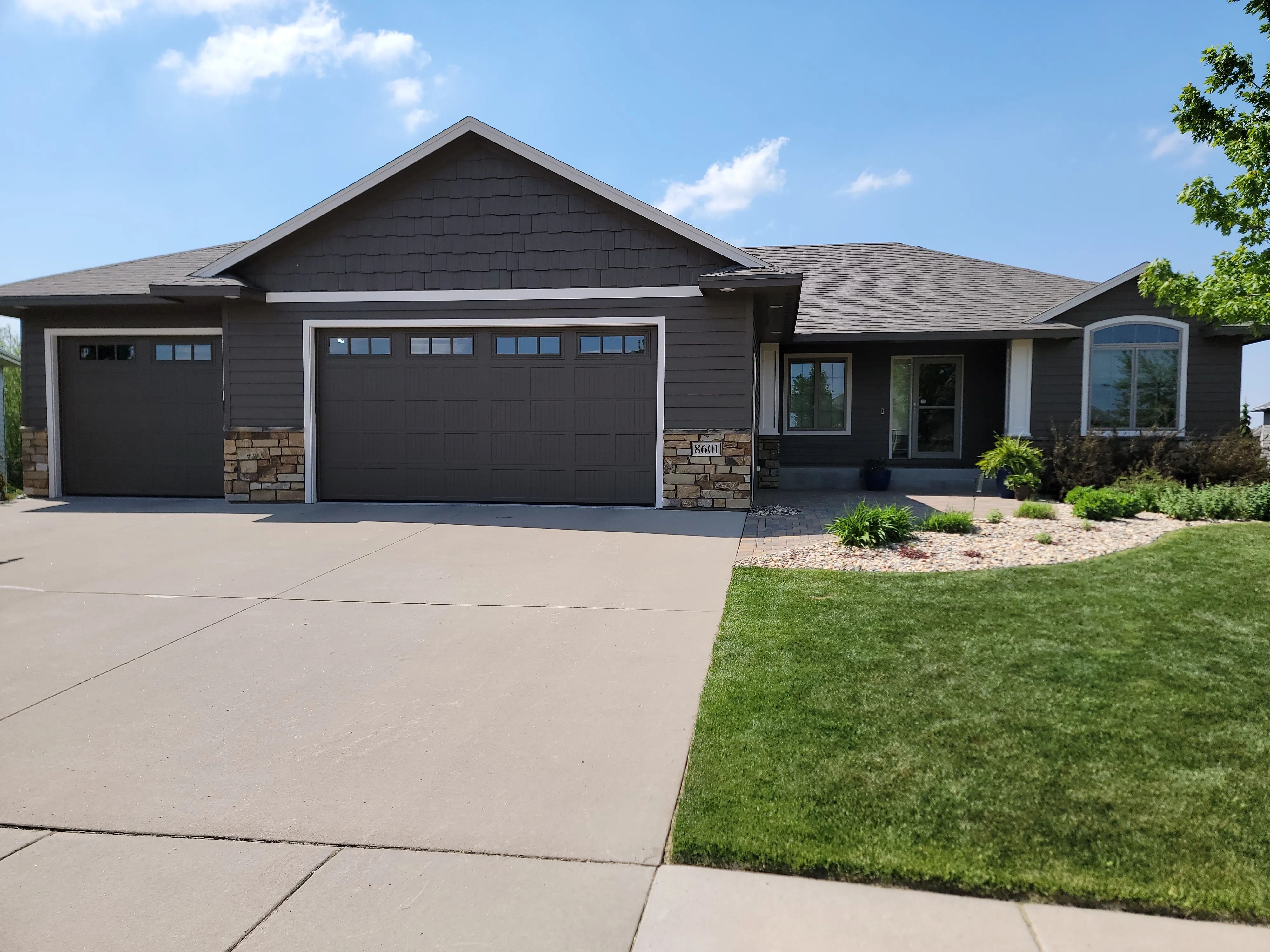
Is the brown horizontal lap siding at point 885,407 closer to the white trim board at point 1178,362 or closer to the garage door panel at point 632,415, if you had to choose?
the white trim board at point 1178,362

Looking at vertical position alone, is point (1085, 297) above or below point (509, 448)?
above

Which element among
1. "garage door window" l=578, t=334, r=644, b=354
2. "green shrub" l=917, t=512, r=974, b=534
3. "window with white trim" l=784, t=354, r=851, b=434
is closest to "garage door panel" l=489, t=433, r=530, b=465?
"garage door window" l=578, t=334, r=644, b=354

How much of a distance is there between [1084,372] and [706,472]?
Result: 24.7 ft

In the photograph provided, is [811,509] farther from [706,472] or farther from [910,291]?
[910,291]

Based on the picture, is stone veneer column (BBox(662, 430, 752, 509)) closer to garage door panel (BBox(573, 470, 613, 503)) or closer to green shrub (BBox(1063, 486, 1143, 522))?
garage door panel (BBox(573, 470, 613, 503))

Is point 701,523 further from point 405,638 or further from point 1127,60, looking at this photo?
point 1127,60

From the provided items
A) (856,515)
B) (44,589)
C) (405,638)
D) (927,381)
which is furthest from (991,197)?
(44,589)

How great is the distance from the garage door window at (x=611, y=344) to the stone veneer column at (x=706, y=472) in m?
1.27

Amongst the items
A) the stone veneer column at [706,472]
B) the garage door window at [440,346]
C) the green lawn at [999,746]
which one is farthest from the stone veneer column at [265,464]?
the green lawn at [999,746]

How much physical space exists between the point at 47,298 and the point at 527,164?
25.0 ft

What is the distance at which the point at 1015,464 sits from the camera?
12461 millimetres

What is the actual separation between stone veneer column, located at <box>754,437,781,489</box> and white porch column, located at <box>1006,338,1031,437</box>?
4089 millimetres

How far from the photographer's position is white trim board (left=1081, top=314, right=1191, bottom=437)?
13172 mm

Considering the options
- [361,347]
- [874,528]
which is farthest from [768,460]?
[361,347]
